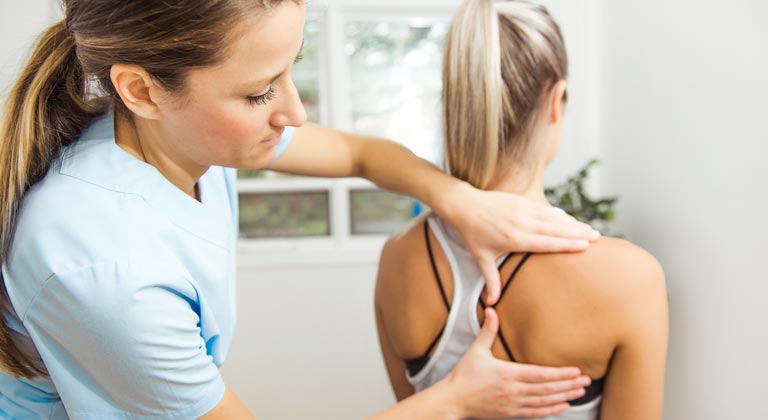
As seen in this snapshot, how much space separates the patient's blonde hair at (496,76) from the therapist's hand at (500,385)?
11.5 inches

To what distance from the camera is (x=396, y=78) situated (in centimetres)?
305

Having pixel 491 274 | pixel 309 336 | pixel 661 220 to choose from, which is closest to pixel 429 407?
pixel 491 274

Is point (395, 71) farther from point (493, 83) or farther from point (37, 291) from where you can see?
point (37, 291)

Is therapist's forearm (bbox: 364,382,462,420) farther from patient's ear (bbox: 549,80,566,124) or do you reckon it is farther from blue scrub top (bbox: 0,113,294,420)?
patient's ear (bbox: 549,80,566,124)

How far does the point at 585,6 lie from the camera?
8.32 feet

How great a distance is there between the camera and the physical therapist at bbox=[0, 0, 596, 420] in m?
0.73

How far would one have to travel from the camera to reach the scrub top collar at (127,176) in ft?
2.66

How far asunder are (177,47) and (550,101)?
66 centimetres

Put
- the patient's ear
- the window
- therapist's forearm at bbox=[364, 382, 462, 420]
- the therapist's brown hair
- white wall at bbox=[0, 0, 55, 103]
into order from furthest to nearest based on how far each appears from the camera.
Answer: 1. the window
2. white wall at bbox=[0, 0, 55, 103]
3. the patient's ear
4. therapist's forearm at bbox=[364, 382, 462, 420]
5. the therapist's brown hair

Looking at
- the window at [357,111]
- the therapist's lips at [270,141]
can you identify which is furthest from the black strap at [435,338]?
the window at [357,111]

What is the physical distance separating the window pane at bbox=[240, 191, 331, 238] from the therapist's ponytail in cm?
217

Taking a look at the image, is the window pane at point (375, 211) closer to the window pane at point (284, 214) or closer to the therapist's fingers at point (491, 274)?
the window pane at point (284, 214)

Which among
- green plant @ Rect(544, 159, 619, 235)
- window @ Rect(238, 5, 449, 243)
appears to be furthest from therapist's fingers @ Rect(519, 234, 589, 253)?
window @ Rect(238, 5, 449, 243)

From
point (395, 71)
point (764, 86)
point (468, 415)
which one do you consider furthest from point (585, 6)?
point (468, 415)
